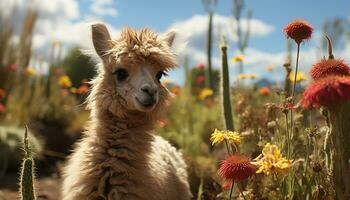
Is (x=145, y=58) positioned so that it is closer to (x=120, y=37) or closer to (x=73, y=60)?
(x=120, y=37)

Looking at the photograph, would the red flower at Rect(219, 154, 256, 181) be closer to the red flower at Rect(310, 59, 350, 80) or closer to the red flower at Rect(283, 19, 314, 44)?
the red flower at Rect(310, 59, 350, 80)

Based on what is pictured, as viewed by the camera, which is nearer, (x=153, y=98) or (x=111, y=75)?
(x=153, y=98)

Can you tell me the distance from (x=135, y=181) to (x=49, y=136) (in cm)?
758

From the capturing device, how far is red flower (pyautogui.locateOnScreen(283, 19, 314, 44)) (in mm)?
3289

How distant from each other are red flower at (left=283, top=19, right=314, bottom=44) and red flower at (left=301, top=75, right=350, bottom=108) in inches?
32.8

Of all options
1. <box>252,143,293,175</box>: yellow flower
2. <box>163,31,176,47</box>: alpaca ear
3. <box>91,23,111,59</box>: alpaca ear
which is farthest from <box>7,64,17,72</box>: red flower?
<box>252,143,293,175</box>: yellow flower

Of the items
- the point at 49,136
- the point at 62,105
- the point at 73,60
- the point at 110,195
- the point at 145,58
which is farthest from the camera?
the point at 73,60

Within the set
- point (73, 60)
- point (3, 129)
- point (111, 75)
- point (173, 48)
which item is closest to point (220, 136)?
point (111, 75)

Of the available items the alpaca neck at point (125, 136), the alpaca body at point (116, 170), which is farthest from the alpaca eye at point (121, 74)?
the alpaca body at point (116, 170)

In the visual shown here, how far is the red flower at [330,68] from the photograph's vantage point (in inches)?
119

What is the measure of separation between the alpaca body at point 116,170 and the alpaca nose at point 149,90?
0.39 m

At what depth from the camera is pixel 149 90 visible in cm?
371

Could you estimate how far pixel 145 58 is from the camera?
3.94 m

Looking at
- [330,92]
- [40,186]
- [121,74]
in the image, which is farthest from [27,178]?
[40,186]
